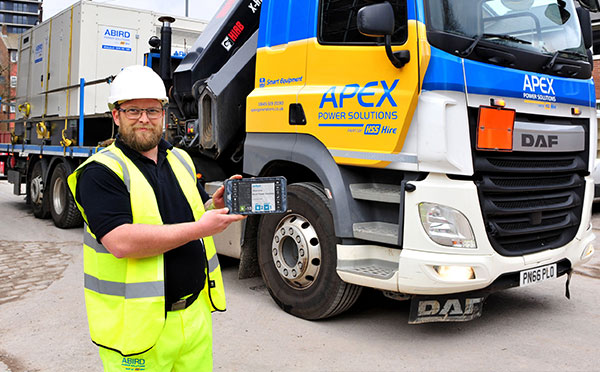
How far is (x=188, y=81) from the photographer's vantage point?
5996 millimetres

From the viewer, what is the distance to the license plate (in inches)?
159

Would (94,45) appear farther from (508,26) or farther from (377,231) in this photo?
(508,26)

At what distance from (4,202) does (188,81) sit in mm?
8444

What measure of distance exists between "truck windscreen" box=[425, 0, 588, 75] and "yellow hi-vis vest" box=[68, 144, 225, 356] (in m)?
2.36

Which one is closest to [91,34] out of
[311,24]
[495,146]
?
[311,24]

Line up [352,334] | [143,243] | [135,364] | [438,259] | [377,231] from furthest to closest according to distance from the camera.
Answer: [352,334] < [377,231] < [438,259] < [135,364] < [143,243]

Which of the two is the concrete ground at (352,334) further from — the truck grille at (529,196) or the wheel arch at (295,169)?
the truck grille at (529,196)

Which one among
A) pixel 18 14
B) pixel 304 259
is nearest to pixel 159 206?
pixel 304 259

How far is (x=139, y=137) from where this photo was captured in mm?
2178

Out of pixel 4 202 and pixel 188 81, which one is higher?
pixel 188 81

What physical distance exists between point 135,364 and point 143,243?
1.52ft

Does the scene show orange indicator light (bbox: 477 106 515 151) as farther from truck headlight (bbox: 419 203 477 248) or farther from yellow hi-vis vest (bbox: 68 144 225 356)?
yellow hi-vis vest (bbox: 68 144 225 356)

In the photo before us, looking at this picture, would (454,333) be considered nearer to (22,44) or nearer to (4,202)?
(22,44)

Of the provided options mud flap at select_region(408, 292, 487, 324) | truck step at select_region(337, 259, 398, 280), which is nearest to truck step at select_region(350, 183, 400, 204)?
truck step at select_region(337, 259, 398, 280)
